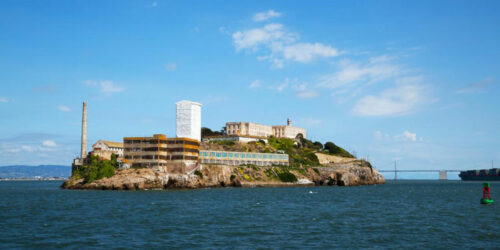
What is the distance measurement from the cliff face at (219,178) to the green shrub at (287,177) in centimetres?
88

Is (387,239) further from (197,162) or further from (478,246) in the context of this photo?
(197,162)

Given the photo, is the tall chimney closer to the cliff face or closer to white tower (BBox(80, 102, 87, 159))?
white tower (BBox(80, 102, 87, 159))

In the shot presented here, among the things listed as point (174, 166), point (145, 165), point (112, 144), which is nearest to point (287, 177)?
point (174, 166)

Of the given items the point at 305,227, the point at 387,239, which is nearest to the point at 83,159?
the point at 305,227

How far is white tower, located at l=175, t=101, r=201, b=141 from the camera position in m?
Answer: 161

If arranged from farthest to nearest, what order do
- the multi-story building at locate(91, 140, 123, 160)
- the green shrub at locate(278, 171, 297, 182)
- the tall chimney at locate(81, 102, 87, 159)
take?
the green shrub at locate(278, 171, 297, 182) < the multi-story building at locate(91, 140, 123, 160) < the tall chimney at locate(81, 102, 87, 159)

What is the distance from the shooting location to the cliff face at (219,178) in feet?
438

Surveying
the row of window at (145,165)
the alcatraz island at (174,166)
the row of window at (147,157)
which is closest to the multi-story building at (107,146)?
the alcatraz island at (174,166)

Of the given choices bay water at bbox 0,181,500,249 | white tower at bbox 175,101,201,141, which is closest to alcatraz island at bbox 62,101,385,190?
white tower at bbox 175,101,201,141

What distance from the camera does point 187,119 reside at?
161000 mm

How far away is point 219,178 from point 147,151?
25.8m

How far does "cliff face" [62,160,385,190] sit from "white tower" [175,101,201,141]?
47.2ft

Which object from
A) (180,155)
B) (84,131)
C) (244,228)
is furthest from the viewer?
(84,131)

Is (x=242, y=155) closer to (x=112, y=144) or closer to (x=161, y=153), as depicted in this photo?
(x=161, y=153)
